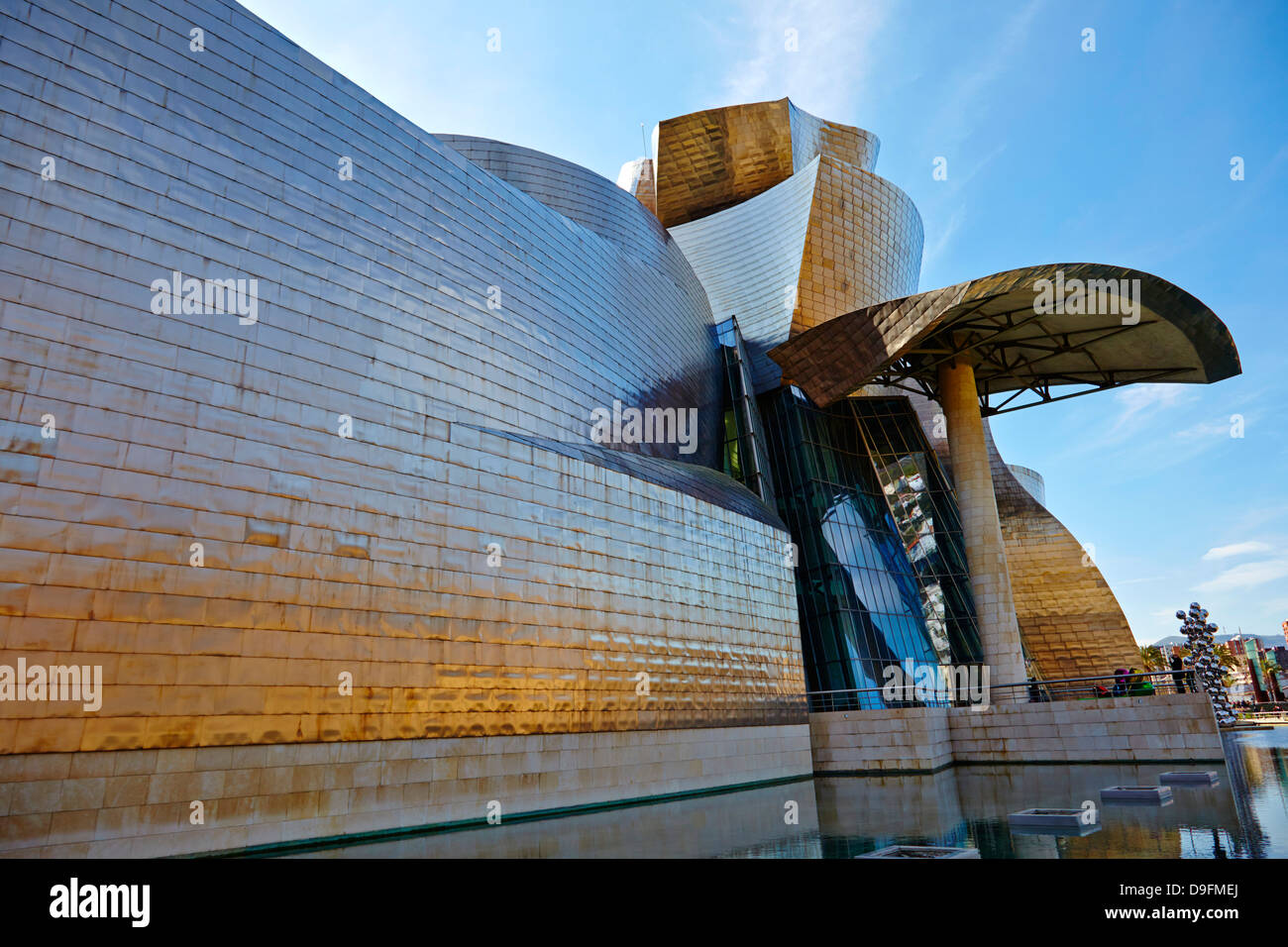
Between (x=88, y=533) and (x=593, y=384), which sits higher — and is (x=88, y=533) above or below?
below

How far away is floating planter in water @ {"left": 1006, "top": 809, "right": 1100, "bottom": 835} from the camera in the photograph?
814 centimetres

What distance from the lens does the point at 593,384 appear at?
18406mm

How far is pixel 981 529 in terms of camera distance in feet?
73.8

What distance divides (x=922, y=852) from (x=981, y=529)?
1743 cm

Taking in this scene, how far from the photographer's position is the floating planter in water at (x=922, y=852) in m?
6.41

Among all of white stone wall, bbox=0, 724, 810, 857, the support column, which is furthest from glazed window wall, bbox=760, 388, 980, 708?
white stone wall, bbox=0, 724, 810, 857

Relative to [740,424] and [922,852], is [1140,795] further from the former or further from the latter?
[740,424]

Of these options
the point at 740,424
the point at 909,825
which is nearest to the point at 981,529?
the point at 740,424

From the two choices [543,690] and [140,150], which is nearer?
[140,150]

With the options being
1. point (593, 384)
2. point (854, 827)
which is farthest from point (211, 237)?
point (854, 827)

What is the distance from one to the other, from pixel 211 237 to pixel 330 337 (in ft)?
6.63

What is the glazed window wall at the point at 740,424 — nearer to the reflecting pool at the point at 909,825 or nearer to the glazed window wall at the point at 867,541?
the glazed window wall at the point at 867,541

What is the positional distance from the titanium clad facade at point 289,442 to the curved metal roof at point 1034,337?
8.13 meters
